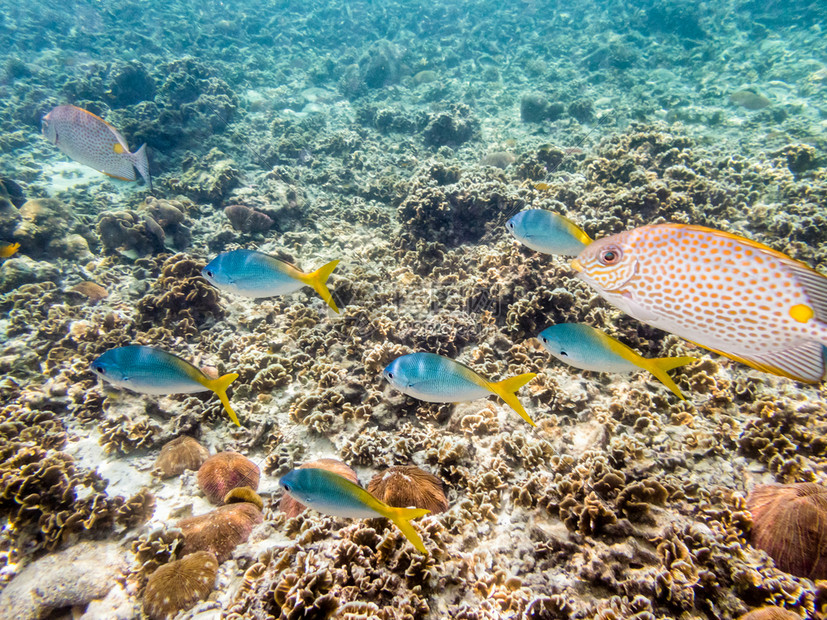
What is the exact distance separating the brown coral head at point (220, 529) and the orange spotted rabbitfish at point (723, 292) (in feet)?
12.5

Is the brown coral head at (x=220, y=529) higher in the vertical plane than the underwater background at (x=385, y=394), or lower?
lower

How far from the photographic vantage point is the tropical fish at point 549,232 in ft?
11.7

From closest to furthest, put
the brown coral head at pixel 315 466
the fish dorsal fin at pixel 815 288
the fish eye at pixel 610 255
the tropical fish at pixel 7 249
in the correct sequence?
the fish dorsal fin at pixel 815 288, the fish eye at pixel 610 255, the brown coral head at pixel 315 466, the tropical fish at pixel 7 249

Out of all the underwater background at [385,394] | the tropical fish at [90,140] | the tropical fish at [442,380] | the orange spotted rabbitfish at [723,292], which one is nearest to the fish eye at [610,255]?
the orange spotted rabbitfish at [723,292]

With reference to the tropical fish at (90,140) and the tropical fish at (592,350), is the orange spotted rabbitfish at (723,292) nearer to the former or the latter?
the tropical fish at (592,350)

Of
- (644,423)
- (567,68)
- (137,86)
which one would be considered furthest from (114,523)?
(567,68)

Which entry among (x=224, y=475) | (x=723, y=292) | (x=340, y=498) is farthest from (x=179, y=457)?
(x=723, y=292)

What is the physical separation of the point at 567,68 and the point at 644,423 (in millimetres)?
21684

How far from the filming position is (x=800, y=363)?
63.3 inches

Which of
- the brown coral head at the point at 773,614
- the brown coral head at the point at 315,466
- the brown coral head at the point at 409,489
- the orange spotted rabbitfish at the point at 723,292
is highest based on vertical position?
the orange spotted rabbitfish at the point at 723,292

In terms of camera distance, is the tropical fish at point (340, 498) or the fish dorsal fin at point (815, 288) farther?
the tropical fish at point (340, 498)

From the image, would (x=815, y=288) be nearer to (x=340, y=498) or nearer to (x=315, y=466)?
(x=340, y=498)

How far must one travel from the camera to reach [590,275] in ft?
6.50

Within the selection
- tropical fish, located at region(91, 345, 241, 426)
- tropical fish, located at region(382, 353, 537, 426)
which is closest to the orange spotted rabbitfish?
tropical fish, located at region(382, 353, 537, 426)
